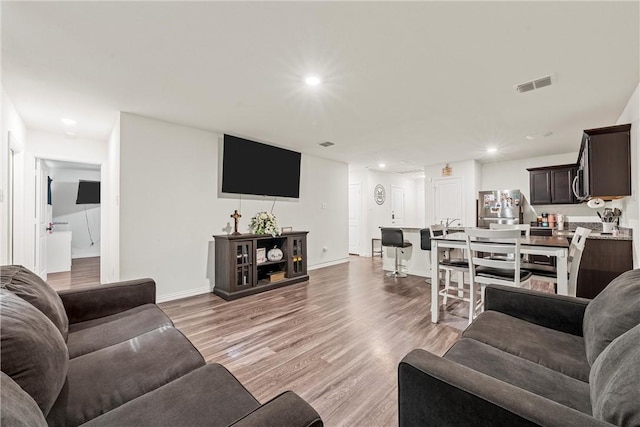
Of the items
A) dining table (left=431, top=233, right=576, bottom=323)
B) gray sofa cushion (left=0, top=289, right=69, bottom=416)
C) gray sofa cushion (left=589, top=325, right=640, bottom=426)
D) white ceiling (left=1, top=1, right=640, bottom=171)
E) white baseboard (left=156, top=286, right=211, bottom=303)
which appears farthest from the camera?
white baseboard (left=156, top=286, right=211, bottom=303)

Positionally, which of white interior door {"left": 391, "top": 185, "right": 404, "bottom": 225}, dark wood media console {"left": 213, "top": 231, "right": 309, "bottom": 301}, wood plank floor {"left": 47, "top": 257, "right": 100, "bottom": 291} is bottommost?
wood plank floor {"left": 47, "top": 257, "right": 100, "bottom": 291}

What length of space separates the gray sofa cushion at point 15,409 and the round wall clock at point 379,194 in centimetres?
730

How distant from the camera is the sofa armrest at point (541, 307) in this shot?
1.51m

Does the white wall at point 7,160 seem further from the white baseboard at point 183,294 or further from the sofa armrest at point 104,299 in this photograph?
the sofa armrest at point 104,299


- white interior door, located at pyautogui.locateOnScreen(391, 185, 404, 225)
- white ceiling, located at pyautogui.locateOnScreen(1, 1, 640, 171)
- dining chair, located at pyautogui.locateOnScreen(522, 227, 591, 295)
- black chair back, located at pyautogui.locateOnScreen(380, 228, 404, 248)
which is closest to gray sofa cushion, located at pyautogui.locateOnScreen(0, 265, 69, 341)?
white ceiling, located at pyautogui.locateOnScreen(1, 1, 640, 171)

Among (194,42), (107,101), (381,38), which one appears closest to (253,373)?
(194,42)

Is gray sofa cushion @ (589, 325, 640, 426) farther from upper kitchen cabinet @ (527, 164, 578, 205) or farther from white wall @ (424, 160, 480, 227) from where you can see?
white wall @ (424, 160, 480, 227)

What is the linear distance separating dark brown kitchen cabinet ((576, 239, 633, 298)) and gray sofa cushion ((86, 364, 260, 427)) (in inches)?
176

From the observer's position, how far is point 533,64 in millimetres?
2234

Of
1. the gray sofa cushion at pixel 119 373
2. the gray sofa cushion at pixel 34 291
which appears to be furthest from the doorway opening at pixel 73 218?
the gray sofa cushion at pixel 119 373

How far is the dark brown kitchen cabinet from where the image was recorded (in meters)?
3.15

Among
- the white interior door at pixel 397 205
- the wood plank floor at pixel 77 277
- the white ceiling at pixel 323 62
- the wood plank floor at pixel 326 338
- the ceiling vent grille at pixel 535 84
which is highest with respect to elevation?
the white ceiling at pixel 323 62

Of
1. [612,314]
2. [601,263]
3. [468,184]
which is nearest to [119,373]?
[612,314]

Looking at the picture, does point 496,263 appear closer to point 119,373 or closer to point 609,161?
point 609,161
